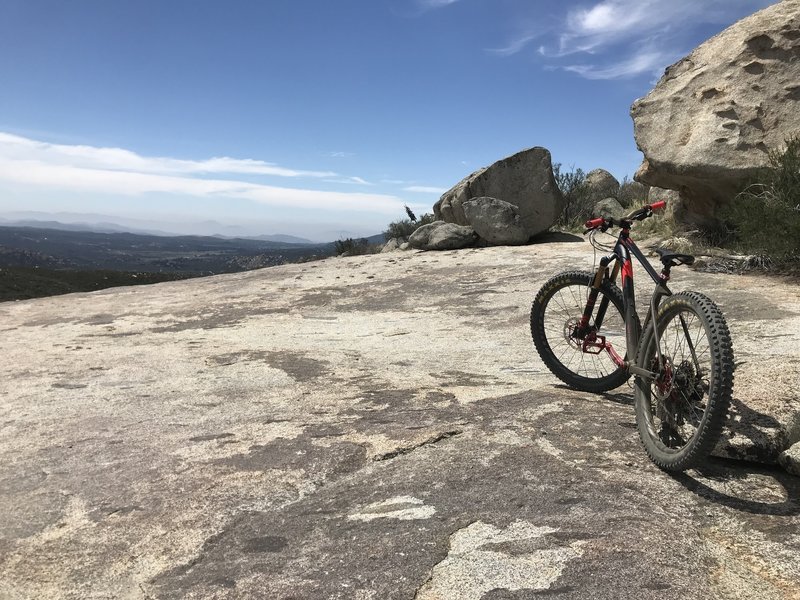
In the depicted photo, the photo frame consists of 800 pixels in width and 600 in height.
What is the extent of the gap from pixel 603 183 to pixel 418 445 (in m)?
24.9

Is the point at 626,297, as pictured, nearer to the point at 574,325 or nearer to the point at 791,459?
the point at 574,325

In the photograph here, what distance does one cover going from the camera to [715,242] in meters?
10.9

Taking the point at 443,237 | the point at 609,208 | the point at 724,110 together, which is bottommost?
the point at 443,237

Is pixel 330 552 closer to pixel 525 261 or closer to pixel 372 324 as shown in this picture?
pixel 372 324

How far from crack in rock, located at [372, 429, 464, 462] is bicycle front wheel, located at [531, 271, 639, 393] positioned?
129cm

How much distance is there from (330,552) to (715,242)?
35.8ft

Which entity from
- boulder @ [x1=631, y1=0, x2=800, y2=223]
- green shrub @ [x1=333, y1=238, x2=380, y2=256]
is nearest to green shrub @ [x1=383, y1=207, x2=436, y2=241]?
green shrub @ [x1=333, y1=238, x2=380, y2=256]

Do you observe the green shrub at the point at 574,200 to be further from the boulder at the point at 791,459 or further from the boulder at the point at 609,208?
the boulder at the point at 791,459

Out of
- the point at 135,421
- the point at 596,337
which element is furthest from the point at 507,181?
the point at 135,421

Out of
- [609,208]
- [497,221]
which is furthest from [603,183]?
[497,221]

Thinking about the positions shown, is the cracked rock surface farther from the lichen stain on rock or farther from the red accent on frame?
the red accent on frame

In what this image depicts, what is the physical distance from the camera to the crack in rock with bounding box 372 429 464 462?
10.1ft

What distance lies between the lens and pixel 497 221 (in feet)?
49.3

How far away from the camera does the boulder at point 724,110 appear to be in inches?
380
